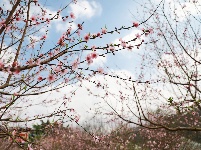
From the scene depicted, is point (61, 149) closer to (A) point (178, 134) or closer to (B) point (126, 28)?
(A) point (178, 134)

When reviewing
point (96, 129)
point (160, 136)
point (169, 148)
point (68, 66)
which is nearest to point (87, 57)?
point (68, 66)

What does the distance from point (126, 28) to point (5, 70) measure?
1906 mm

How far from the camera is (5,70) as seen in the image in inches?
109

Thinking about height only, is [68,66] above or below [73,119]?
above

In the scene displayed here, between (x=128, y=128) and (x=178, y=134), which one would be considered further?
(x=128, y=128)

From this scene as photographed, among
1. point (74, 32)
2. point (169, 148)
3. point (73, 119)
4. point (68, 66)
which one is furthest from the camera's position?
point (169, 148)

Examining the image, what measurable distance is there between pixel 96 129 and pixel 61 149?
3.29 metres

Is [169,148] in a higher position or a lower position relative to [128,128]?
lower

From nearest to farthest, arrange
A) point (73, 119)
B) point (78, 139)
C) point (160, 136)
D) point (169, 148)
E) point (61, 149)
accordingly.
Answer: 1. point (73, 119)
2. point (169, 148)
3. point (160, 136)
4. point (61, 149)
5. point (78, 139)

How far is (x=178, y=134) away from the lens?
13984mm

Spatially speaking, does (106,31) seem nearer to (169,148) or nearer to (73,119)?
(73,119)

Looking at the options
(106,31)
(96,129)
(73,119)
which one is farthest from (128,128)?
(106,31)

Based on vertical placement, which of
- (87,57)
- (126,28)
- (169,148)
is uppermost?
(126,28)

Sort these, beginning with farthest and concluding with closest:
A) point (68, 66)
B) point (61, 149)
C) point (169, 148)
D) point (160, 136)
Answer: point (61, 149)
point (160, 136)
point (169, 148)
point (68, 66)
